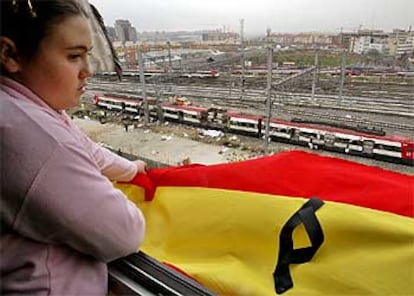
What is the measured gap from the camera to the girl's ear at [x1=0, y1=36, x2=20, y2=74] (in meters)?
0.31


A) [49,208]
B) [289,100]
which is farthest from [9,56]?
[289,100]

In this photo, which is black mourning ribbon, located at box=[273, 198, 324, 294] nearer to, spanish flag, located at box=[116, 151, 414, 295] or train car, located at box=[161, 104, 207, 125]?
spanish flag, located at box=[116, 151, 414, 295]

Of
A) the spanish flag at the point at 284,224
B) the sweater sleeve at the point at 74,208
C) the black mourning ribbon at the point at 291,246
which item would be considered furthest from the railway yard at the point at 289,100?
the sweater sleeve at the point at 74,208

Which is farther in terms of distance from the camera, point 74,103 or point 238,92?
point 238,92

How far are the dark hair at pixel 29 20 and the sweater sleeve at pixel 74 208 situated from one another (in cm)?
10

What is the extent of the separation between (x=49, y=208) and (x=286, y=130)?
3.44m

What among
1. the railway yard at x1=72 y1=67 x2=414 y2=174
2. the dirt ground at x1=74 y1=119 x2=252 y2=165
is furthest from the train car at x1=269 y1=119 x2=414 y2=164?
the dirt ground at x1=74 y1=119 x2=252 y2=165

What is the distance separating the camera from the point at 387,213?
1.40 feet

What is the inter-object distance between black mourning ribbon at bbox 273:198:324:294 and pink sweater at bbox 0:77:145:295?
0.17 m

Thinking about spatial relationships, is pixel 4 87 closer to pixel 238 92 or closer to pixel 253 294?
pixel 253 294

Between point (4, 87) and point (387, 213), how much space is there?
1.42 ft

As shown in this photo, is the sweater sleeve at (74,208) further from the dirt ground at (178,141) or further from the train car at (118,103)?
the train car at (118,103)

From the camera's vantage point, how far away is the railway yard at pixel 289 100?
3.62m

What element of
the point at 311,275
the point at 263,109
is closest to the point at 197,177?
the point at 311,275
